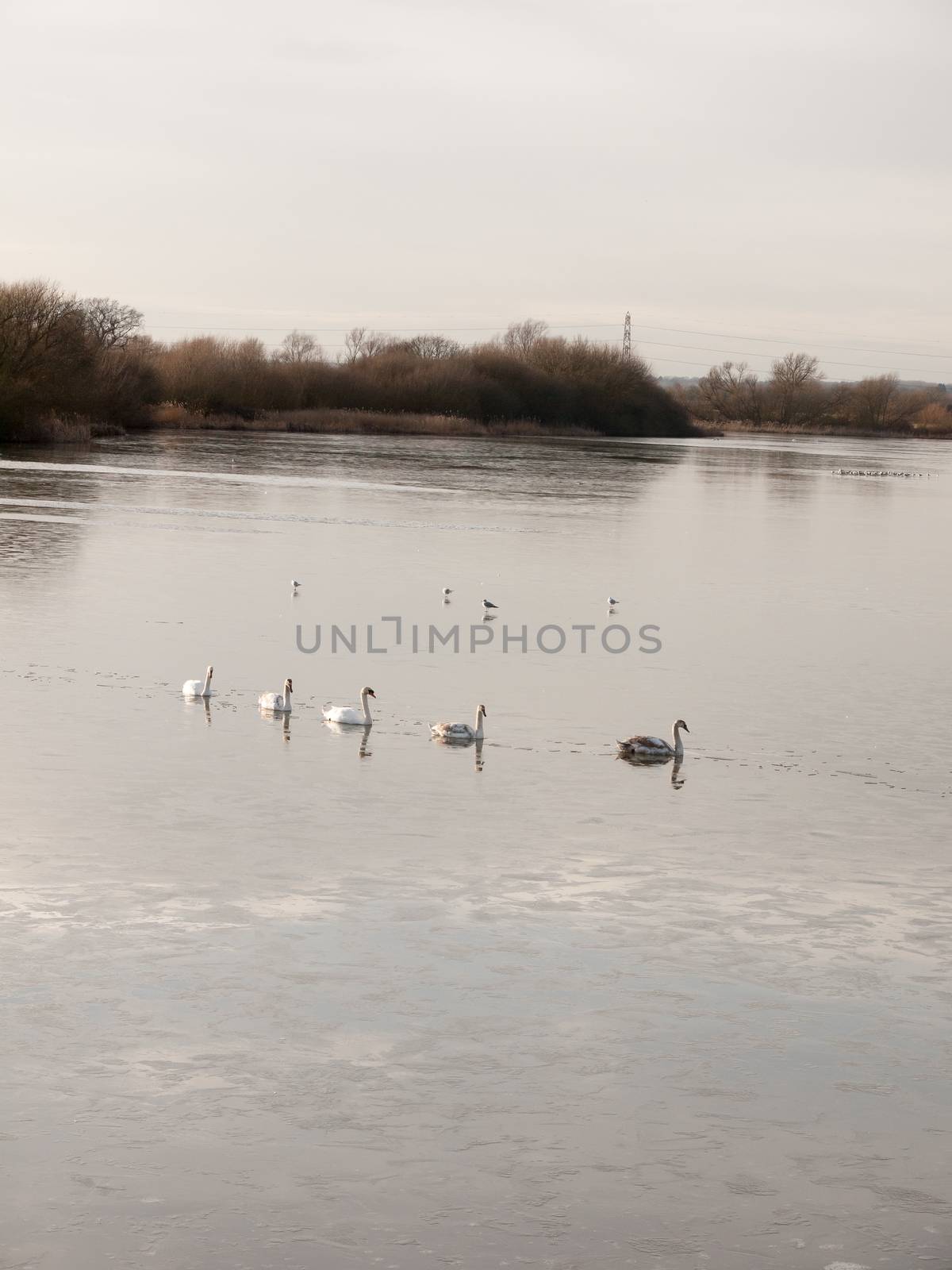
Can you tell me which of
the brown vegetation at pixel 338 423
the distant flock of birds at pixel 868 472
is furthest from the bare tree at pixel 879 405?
the distant flock of birds at pixel 868 472

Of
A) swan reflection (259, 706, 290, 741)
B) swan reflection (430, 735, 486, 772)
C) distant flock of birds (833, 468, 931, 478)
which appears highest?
distant flock of birds (833, 468, 931, 478)

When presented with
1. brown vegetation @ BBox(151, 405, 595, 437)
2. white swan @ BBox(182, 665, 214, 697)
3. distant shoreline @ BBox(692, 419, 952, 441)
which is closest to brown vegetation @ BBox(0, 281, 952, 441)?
brown vegetation @ BBox(151, 405, 595, 437)

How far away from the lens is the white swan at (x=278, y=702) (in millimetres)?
12086

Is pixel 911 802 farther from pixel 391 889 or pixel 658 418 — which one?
pixel 658 418

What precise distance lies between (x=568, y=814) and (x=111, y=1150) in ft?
15.5

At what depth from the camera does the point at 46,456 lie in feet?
148

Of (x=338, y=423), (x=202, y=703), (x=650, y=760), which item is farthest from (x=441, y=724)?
(x=338, y=423)

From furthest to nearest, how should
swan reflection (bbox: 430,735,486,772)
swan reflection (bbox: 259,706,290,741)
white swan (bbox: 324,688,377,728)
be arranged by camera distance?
swan reflection (bbox: 259,706,290,741), white swan (bbox: 324,688,377,728), swan reflection (bbox: 430,735,486,772)

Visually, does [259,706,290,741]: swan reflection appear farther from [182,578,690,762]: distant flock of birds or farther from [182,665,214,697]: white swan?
[182,665,214,697]: white swan

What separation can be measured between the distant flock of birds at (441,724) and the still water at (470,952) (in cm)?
17

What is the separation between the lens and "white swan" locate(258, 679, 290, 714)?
39.7 ft

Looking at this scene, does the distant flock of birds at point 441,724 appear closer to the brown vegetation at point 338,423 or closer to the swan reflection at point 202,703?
the swan reflection at point 202,703

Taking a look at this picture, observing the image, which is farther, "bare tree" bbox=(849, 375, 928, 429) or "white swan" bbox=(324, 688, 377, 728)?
"bare tree" bbox=(849, 375, 928, 429)

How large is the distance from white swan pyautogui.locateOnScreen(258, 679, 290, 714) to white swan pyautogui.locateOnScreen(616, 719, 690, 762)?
2707mm
